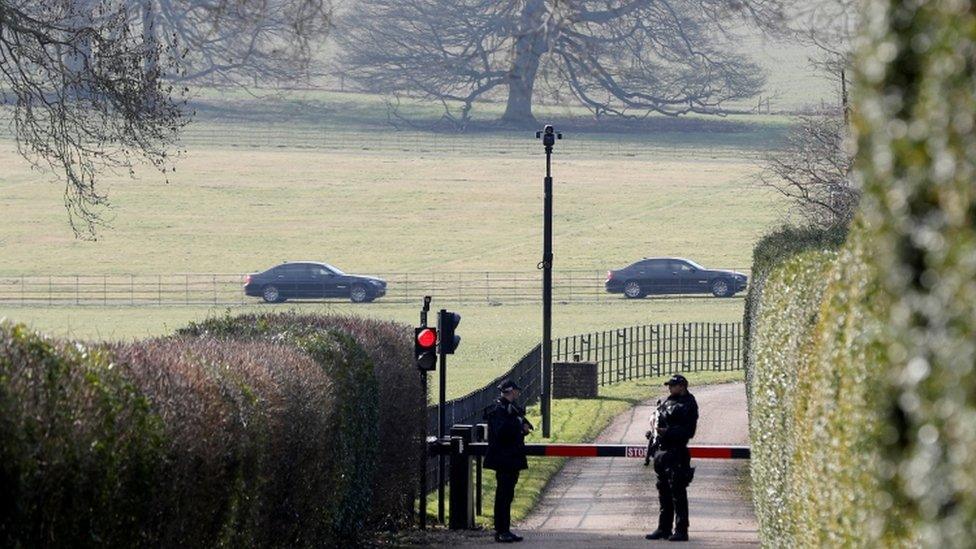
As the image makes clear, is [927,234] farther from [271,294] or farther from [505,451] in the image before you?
[271,294]

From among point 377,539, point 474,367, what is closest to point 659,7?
point 474,367

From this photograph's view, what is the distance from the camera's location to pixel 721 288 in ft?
182

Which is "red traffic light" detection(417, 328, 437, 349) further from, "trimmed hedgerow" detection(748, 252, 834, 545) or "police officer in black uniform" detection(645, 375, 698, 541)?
"trimmed hedgerow" detection(748, 252, 834, 545)

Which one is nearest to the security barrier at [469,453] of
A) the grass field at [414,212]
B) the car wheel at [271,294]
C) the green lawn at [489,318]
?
the grass field at [414,212]

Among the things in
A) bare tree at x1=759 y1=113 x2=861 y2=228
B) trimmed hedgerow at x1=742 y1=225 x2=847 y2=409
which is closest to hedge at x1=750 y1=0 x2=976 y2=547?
trimmed hedgerow at x1=742 y1=225 x2=847 y2=409

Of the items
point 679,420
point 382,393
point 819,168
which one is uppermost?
point 819,168

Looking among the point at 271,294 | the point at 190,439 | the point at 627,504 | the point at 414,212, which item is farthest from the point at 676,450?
the point at 414,212

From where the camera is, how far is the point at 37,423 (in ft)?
20.4

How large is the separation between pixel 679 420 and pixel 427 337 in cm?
233

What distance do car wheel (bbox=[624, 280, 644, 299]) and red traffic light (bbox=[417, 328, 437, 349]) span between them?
133 feet

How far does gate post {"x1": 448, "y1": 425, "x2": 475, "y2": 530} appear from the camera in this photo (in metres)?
15.1

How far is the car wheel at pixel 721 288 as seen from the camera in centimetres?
5519

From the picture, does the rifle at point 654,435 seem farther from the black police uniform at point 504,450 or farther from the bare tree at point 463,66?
the bare tree at point 463,66

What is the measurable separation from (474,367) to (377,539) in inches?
886
